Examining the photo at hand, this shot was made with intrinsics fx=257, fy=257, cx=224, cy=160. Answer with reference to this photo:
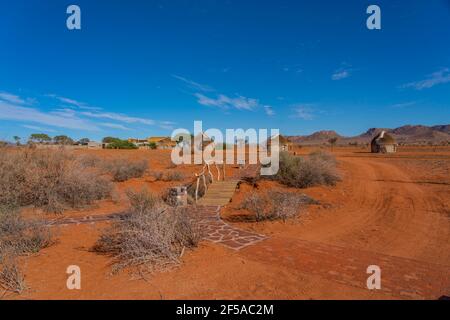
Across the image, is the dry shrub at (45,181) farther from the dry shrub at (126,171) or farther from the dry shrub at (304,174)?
the dry shrub at (304,174)

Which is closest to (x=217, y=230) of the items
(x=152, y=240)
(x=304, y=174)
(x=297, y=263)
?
(x=152, y=240)

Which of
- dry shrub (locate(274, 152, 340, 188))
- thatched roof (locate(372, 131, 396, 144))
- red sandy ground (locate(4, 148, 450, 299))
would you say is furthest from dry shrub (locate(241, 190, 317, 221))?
thatched roof (locate(372, 131, 396, 144))

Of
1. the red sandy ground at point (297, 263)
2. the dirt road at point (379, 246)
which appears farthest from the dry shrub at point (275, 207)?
the dirt road at point (379, 246)

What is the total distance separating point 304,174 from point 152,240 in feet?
23.4

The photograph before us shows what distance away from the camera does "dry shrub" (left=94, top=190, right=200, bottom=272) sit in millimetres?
3680

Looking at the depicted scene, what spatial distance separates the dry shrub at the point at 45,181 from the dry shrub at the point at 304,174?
268 inches

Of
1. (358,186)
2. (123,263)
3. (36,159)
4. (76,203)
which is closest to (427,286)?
(123,263)

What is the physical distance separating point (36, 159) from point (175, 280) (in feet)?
23.0

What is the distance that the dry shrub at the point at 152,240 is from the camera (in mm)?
3680

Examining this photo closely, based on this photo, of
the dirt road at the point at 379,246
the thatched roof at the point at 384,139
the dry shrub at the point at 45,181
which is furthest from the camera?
the thatched roof at the point at 384,139

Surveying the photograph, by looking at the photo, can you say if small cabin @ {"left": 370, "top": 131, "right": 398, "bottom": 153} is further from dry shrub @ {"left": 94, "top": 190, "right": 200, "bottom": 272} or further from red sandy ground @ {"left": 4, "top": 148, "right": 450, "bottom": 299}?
dry shrub @ {"left": 94, "top": 190, "right": 200, "bottom": 272}

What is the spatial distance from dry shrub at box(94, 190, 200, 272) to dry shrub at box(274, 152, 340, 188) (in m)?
6.03
